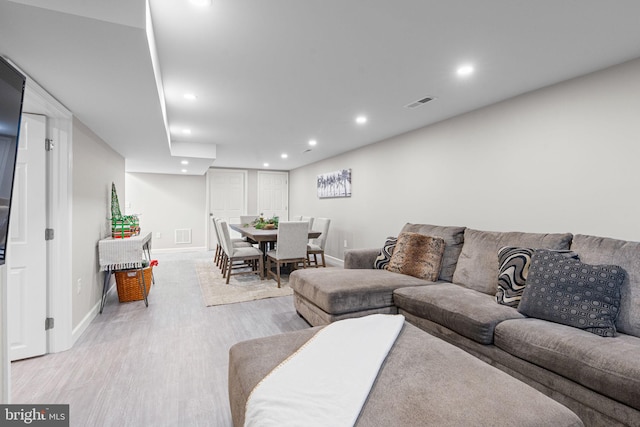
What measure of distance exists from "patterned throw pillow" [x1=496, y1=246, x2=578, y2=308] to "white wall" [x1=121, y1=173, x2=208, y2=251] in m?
7.03

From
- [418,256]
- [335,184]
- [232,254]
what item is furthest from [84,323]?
[335,184]

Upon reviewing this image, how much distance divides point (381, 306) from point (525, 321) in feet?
3.54

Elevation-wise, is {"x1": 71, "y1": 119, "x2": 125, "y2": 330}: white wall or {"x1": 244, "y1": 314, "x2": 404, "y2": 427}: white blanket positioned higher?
{"x1": 71, "y1": 119, "x2": 125, "y2": 330}: white wall

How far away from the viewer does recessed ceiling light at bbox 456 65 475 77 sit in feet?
7.52

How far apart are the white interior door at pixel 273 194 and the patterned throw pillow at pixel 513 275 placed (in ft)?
21.7

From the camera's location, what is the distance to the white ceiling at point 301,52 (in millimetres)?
1487

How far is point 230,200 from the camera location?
25.9ft

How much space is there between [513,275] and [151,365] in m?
2.79

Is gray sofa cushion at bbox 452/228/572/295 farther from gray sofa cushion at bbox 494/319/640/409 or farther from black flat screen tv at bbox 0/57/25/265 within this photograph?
black flat screen tv at bbox 0/57/25/265

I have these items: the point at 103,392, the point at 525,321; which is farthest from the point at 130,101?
the point at 525,321

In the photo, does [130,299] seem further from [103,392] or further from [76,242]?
[103,392]

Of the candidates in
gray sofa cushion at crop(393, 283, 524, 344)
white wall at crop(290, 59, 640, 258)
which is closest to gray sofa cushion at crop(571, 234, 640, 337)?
white wall at crop(290, 59, 640, 258)

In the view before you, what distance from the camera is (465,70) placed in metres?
2.34

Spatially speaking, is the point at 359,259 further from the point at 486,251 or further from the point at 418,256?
the point at 486,251
